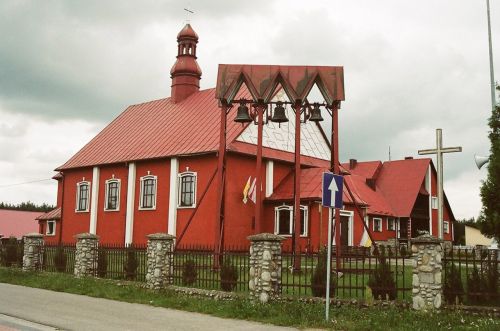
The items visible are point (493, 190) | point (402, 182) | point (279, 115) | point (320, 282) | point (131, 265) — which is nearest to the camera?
point (493, 190)

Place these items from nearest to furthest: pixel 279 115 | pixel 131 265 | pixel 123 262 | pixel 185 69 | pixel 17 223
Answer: pixel 131 265 → pixel 279 115 → pixel 123 262 → pixel 185 69 → pixel 17 223

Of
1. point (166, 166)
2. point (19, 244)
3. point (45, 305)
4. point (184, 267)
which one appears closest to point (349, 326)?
point (184, 267)

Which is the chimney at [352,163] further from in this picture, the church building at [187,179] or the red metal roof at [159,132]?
the red metal roof at [159,132]

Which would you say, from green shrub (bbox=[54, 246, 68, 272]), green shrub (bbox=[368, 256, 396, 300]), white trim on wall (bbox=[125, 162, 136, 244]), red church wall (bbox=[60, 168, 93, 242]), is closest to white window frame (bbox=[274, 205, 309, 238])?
white trim on wall (bbox=[125, 162, 136, 244])

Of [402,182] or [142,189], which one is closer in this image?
[142,189]

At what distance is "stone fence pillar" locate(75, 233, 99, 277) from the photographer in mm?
18312

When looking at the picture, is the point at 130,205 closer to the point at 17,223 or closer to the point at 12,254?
the point at 12,254


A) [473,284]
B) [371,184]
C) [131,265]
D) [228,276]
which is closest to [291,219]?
[131,265]

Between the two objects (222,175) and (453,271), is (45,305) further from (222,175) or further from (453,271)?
(453,271)

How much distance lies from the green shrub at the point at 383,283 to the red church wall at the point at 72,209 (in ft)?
77.2

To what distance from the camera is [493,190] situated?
38.9 feet

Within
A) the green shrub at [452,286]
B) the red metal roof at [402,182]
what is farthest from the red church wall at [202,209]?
the red metal roof at [402,182]

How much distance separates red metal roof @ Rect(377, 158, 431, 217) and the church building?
242 centimetres

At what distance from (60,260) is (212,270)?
25.9 ft
